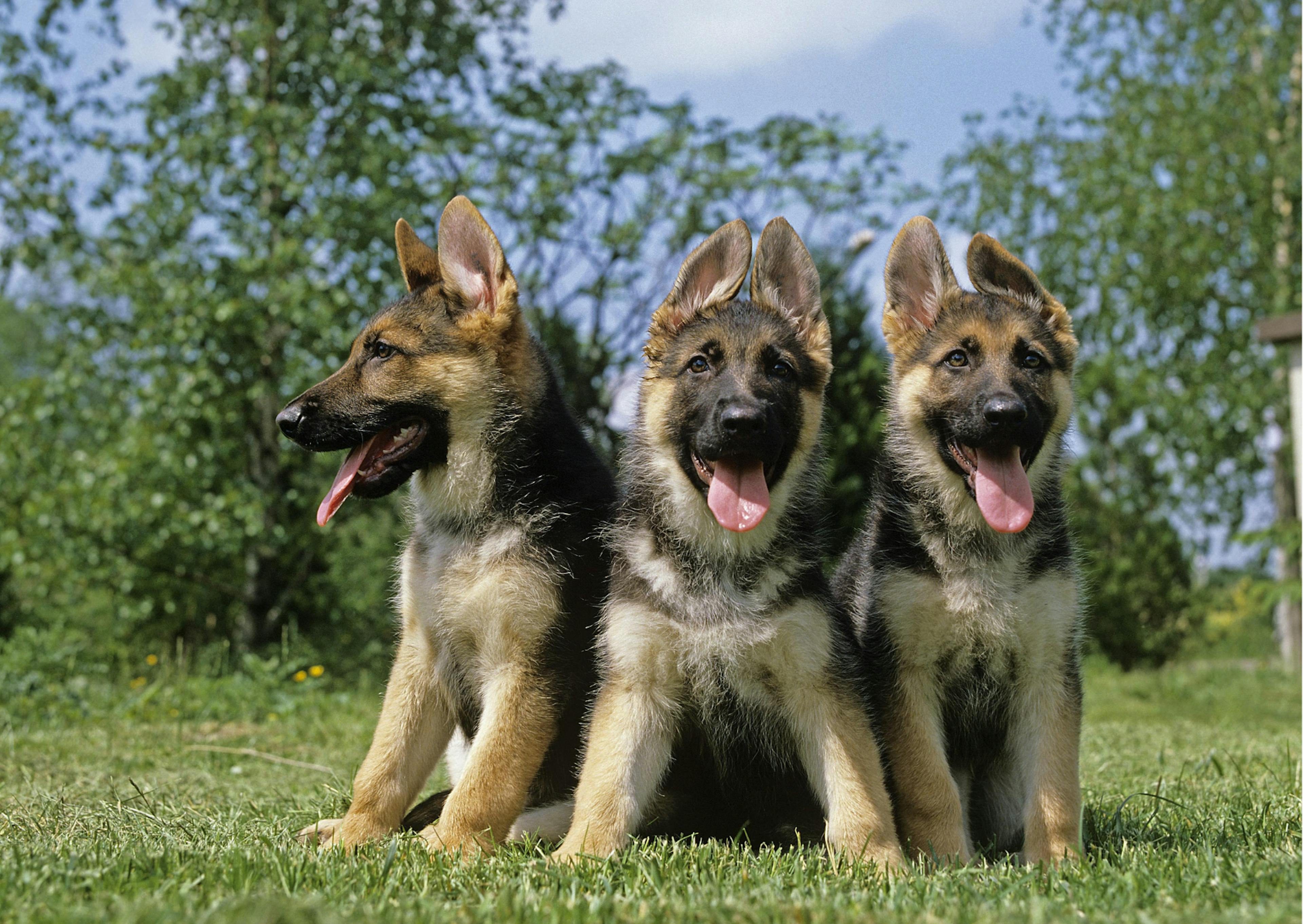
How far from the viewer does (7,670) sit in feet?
31.6

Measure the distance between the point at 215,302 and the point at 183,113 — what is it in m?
3.13

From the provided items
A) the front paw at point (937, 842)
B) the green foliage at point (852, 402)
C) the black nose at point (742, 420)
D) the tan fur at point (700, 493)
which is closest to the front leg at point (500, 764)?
the tan fur at point (700, 493)

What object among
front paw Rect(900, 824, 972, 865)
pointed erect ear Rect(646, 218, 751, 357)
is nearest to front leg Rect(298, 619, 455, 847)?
pointed erect ear Rect(646, 218, 751, 357)

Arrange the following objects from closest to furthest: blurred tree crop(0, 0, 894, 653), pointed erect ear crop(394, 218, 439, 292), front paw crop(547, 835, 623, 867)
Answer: front paw crop(547, 835, 623, 867)
pointed erect ear crop(394, 218, 439, 292)
blurred tree crop(0, 0, 894, 653)

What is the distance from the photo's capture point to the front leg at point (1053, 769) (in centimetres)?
384

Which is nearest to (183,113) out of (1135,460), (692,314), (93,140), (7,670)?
(93,140)

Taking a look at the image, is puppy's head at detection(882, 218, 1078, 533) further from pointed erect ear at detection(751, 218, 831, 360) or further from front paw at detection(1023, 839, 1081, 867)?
front paw at detection(1023, 839, 1081, 867)

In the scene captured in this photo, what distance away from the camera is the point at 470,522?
14.4 ft

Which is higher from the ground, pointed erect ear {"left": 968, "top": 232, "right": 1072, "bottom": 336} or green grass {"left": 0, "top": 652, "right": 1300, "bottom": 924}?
pointed erect ear {"left": 968, "top": 232, "right": 1072, "bottom": 336}

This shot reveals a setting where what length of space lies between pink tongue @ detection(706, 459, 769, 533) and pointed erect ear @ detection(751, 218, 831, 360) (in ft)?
2.51

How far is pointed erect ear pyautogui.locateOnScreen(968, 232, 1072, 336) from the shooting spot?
4.60 metres

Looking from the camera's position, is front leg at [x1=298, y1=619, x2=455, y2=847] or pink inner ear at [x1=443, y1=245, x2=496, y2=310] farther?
pink inner ear at [x1=443, y1=245, x2=496, y2=310]

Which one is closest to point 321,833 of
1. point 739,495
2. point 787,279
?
point 739,495

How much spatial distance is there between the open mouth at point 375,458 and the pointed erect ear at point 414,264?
0.72m
